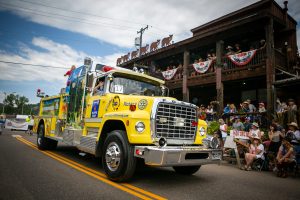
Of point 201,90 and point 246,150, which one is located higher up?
point 201,90

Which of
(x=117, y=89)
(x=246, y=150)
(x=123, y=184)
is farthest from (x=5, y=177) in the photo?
(x=246, y=150)

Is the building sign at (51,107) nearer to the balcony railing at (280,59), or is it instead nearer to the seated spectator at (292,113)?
the seated spectator at (292,113)

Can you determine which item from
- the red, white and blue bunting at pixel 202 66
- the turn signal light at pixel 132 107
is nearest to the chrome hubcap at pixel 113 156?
the turn signal light at pixel 132 107

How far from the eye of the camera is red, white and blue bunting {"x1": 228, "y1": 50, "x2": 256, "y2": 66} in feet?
43.0

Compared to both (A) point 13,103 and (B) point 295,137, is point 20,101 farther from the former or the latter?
(B) point 295,137

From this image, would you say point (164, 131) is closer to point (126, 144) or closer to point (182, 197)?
point (126, 144)

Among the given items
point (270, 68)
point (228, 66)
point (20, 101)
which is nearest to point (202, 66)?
point (228, 66)

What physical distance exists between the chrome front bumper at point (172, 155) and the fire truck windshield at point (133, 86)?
205 centimetres

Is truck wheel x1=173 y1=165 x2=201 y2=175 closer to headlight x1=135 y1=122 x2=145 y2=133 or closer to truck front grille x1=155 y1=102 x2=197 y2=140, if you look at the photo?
truck front grille x1=155 y1=102 x2=197 y2=140

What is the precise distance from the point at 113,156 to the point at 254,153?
557cm

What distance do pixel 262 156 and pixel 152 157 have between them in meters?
5.46

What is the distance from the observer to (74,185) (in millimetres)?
4387

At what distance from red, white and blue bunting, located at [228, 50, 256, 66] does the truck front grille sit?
9.59m

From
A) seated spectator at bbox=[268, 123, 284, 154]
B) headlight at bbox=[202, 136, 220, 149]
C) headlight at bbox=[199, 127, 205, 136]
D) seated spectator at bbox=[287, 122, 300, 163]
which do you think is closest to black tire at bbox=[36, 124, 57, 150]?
headlight at bbox=[199, 127, 205, 136]
